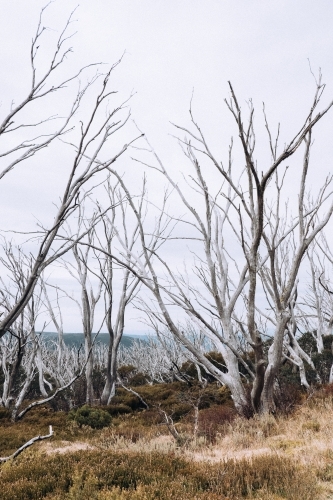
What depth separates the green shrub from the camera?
1032cm

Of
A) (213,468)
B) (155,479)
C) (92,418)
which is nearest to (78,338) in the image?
(92,418)

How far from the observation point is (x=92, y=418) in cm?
1038

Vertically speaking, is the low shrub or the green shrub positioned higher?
the low shrub

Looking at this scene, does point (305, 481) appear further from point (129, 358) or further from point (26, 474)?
point (129, 358)

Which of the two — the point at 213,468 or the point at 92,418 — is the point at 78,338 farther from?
the point at 213,468

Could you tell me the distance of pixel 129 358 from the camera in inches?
1670

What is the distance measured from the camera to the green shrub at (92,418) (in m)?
10.3

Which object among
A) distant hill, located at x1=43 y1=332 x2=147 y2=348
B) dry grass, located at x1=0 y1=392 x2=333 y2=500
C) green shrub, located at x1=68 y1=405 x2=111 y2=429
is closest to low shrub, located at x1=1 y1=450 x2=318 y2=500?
dry grass, located at x1=0 y1=392 x2=333 y2=500

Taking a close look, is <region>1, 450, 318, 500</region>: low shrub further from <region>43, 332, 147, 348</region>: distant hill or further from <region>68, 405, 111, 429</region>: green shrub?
<region>43, 332, 147, 348</region>: distant hill

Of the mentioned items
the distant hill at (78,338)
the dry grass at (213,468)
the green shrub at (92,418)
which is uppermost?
the dry grass at (213,468)

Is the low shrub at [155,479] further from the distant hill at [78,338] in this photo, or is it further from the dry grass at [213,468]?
the distant hill at [78,338]

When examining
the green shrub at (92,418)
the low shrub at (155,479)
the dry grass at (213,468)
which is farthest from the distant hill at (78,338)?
the low shrub at (155,479)

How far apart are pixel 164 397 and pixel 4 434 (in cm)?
721

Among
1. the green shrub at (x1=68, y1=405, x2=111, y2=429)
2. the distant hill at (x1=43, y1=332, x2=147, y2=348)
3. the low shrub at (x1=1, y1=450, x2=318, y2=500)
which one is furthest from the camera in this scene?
the distant hill at (x1=43, y1=332, x2=147, y2=348)
